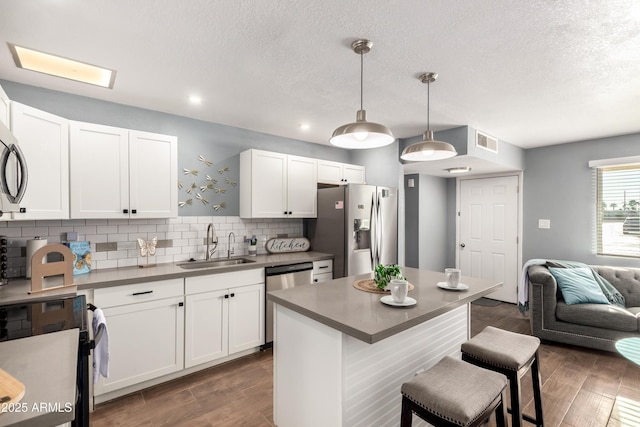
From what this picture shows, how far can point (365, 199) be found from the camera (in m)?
3.86

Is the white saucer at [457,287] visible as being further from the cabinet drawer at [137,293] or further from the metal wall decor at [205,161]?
the metal wall decor at [205,161]

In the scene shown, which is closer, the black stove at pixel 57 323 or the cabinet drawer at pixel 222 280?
the black stove at pixel 57 323

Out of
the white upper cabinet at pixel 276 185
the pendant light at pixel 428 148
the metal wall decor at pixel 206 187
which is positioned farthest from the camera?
the white upper cabinet at pixel 276 185

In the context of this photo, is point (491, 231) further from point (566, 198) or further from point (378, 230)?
point (378, 230)

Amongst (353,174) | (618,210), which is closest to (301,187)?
(353,174)

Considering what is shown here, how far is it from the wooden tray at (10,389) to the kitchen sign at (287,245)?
295cm

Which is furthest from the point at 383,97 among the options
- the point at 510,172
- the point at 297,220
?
the point at 510,172

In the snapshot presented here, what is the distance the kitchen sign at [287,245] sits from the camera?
151 inches

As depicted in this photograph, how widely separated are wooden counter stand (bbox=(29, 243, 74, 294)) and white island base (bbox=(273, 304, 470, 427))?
151cm

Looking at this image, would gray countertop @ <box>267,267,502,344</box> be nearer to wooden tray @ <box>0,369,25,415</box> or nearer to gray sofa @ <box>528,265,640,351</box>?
wooden tray @ <box>0,369,25,415</box>

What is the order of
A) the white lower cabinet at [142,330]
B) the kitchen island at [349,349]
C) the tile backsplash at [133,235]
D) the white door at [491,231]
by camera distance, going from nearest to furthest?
1. the kitchen island at [349,349]
2. the white lower cabinet at [142,330]
3. the tile backsplash at [133,235]
4. the white door at [491,231]

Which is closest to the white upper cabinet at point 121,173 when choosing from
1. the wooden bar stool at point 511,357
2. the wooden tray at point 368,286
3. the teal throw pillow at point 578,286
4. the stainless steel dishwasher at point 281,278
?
the stainless steel dishwasher at point 281,278

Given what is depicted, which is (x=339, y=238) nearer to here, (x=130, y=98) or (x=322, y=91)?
(x=322, y=91)

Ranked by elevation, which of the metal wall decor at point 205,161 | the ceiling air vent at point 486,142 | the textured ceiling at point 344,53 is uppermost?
the textured ceiling at point 344,53
